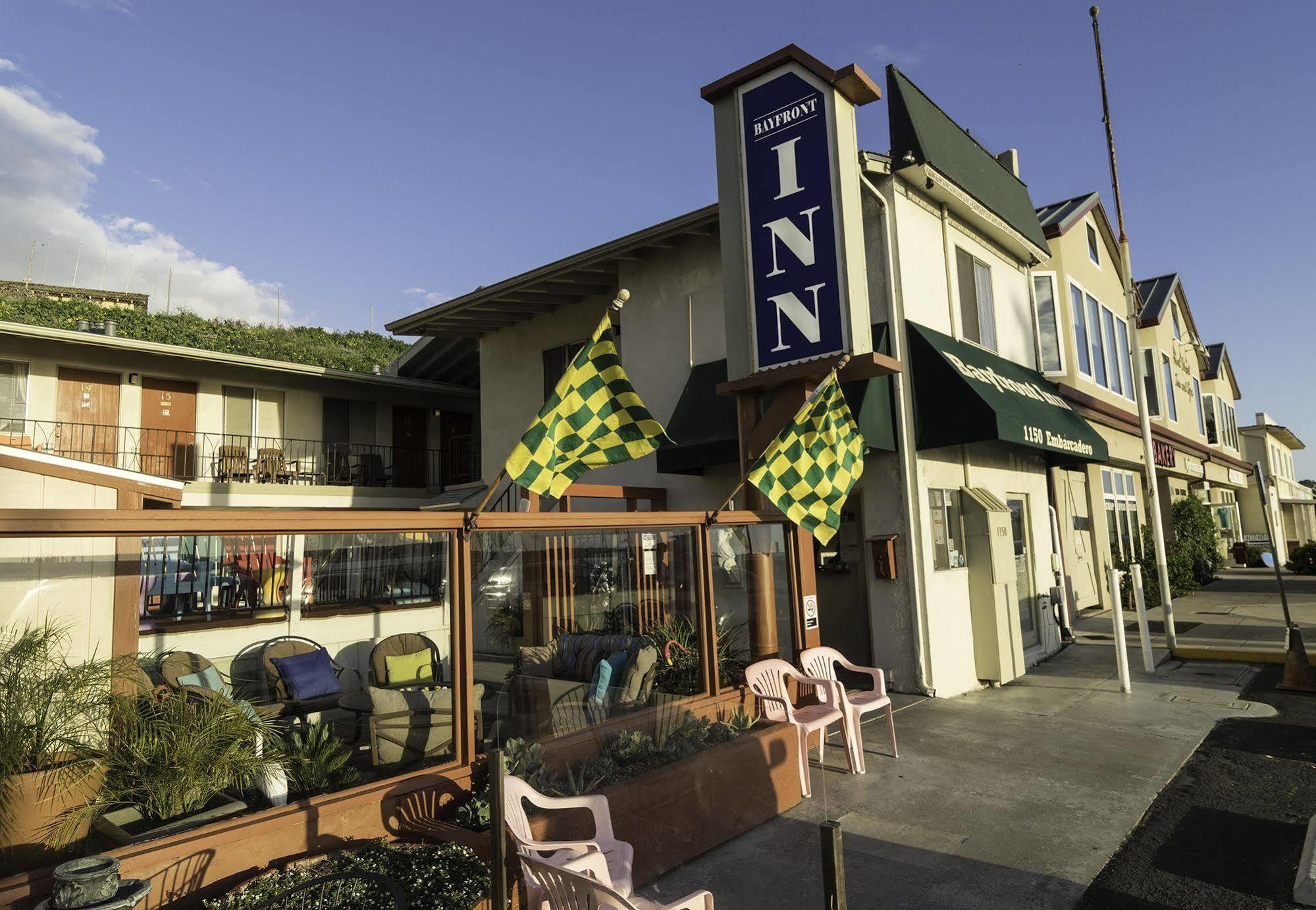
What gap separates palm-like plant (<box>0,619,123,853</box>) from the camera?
346 cm

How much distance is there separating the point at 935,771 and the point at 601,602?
10.1 feet

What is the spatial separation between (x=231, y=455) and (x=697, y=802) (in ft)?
49.7

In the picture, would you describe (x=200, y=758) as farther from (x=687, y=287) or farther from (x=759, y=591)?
(x=687, y=287)

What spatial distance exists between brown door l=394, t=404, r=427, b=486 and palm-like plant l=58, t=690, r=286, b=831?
15.8 metres

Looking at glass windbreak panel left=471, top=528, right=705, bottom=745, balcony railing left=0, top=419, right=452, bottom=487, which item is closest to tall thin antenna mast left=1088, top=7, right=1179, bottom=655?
glass windbreak panel left=471, top=528, right=705, bottom=745

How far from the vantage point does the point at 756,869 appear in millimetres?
4797

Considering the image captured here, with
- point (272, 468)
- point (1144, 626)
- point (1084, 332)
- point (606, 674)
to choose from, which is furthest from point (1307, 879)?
point (272, 468)

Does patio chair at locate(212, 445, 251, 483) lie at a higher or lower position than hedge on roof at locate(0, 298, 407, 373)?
lower

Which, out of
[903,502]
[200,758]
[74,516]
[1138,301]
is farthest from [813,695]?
[1138,301]

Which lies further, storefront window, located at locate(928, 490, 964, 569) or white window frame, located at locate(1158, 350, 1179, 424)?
white window frame, located at locate(1158, 350, 1179, 424)

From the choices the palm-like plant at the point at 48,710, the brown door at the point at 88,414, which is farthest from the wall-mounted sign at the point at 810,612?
the brown door at the point at 88,414

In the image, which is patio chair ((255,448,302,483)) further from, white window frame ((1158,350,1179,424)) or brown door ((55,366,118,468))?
white window frame ((1158,350,1179,424))

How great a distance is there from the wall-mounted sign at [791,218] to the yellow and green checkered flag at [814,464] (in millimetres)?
859

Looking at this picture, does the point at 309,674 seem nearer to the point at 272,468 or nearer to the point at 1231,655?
the point at 1231,655
